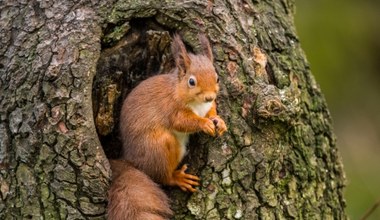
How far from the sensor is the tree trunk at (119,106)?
10.6 ft

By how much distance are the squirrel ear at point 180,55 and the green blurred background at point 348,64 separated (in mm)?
2953

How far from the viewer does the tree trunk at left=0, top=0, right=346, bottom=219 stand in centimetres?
324

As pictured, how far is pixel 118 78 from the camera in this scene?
11.5 feet

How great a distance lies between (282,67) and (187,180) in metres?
0.73

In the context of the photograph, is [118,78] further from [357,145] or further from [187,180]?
[357,145]

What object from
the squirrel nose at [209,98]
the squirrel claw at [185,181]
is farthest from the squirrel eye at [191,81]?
the squirrel claw at [185,181]

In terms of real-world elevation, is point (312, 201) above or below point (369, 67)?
above

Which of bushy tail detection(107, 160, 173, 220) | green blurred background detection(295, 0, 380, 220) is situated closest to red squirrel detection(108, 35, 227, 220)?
bushy tail detection(107, 160, 173, 220)

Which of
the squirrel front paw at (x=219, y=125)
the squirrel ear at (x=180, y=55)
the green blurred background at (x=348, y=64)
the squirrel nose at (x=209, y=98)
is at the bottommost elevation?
the green blurred background at (x=348, y=64)

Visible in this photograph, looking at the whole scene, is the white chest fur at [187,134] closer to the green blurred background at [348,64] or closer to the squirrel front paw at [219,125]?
the squirrel front paw at [219,125]

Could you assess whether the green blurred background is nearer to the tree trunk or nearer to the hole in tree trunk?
the tree trunk

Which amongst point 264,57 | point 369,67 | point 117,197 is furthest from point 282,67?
point 369,67

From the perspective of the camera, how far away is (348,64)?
6.64m

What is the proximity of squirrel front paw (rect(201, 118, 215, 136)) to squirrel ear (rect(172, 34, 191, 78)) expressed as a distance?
0.23 m
